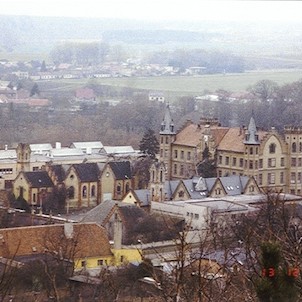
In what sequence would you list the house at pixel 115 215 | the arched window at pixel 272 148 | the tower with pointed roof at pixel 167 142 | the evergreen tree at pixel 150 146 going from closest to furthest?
the house at pixel 115 215, the arched window at pixel 272 148, the tower with pointed roof at pixel 167 142, the evergreen tree at pixel 150 146

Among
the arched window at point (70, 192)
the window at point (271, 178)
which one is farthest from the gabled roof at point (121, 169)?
the window at point (271, 178)

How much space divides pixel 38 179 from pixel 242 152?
4.10m

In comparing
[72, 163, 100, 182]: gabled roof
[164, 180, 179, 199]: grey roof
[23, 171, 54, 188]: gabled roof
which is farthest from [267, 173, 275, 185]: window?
[23, 171, 54, 188]: gabled roof

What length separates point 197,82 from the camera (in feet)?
186

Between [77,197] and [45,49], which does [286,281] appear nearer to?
[77,197]

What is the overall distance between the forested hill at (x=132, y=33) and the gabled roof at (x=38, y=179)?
3104cm

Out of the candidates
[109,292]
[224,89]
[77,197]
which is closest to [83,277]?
[109,292]

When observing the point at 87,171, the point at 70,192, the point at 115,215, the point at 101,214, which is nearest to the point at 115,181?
the point at 87,171

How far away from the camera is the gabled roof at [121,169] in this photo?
24609mm

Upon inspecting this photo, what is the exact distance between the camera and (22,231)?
53.2 ft

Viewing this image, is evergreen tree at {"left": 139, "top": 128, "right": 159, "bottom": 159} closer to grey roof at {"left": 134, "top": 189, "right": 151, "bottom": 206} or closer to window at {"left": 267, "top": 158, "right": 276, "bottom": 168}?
window at {"left": 267, "top": 158, "right": 276, "bottom": 168}

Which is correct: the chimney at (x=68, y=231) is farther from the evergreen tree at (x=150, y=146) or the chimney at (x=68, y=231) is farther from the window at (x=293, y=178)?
the evergreen tree at (x=150, y=146)

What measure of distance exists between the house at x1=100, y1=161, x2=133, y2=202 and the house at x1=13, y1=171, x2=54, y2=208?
1.18 meters

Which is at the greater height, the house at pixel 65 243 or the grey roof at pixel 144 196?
the house at pixel 65 243
